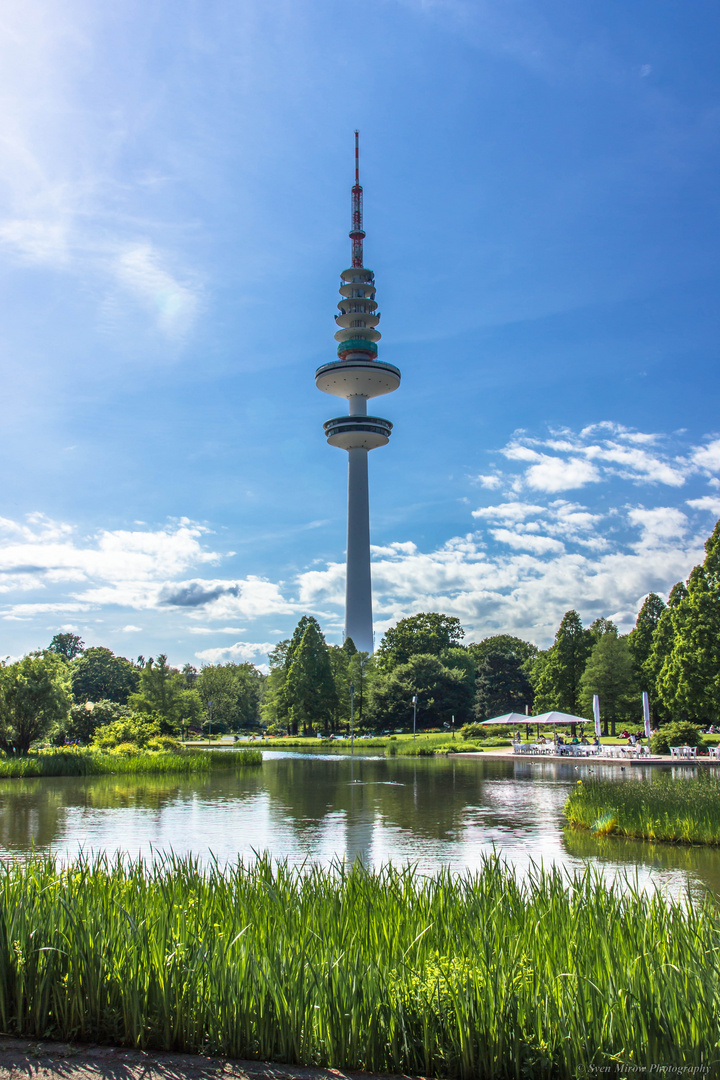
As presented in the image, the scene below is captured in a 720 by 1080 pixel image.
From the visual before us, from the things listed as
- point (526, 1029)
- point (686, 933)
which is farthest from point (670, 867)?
point (526, 1029)

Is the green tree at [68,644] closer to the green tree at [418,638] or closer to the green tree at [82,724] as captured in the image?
the green tree at [418,638]

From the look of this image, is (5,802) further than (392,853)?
Yes

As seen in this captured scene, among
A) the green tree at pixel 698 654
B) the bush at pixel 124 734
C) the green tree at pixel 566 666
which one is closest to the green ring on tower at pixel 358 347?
the green tree at pixel 566 666

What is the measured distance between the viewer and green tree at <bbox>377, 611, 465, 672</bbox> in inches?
3415

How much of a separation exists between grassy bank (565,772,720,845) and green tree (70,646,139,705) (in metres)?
82.7

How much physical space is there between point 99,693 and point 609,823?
290 feet

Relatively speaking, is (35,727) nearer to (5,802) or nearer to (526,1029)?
(5,802)

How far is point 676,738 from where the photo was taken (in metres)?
35.1

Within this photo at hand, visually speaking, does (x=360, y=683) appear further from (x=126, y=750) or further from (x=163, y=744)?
(x=126, y=750)

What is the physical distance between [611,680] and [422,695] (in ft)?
64.2

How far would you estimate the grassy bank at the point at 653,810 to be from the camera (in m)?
13.1

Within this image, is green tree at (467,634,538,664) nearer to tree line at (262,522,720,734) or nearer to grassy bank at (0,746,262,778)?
tree line at (262,522,720,734)

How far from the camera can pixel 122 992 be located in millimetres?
4211

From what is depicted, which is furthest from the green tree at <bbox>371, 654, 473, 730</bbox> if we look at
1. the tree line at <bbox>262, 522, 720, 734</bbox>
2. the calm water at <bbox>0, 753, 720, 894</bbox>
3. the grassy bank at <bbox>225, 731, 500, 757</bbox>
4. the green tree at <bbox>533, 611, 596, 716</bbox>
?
the calm water at <bbox>0, 753, 720, 894</bbox>
